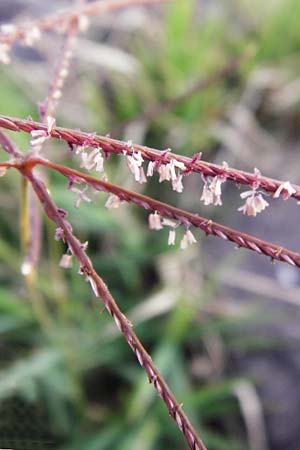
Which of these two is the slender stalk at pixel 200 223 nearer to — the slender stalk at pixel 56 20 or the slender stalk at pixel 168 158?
the slender stalk at pixel 168 158

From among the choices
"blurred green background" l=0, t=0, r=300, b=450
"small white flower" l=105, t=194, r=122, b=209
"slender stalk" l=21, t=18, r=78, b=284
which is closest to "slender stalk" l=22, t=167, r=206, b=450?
"small white flower" l=105, t=194, r=122, b=209

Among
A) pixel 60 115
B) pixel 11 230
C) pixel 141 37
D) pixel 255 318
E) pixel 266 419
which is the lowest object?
pixel 266 419

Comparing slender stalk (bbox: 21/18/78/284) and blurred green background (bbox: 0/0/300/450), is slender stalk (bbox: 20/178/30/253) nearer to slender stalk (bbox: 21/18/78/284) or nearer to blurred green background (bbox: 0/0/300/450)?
slender stalk (bbox: 21/18/78/284)

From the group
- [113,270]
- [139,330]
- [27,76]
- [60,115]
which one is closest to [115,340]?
[139,330]

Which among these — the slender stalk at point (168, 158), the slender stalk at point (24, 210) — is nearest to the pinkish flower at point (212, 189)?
the slender stalk at point (168, 158)

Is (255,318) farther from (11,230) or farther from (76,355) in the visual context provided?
(11,230)
